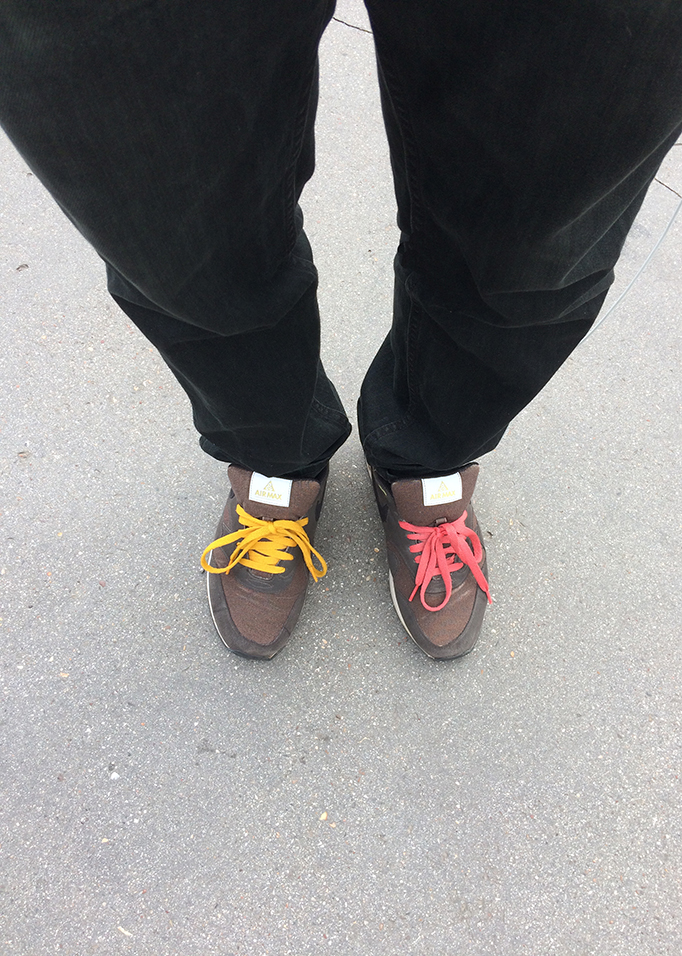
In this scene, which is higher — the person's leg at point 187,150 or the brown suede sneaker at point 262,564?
the person's leg at point 187,150

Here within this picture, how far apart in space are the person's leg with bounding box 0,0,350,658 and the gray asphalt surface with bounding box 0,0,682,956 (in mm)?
301

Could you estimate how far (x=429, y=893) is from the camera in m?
0.72

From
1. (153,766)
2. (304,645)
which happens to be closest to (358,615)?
(304,645)

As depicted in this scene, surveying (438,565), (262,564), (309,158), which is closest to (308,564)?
(262,564)

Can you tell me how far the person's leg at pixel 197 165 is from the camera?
38 cm

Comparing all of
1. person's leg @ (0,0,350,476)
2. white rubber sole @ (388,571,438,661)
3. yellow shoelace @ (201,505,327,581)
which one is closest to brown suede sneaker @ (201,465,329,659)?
yellow shoelace @ (201,505,327,581)

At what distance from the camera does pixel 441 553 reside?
2.86 feet

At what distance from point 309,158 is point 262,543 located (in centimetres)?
48

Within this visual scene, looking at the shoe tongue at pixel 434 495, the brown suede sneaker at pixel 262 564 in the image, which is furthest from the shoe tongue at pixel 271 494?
the shoe tongue at pixel 434 495

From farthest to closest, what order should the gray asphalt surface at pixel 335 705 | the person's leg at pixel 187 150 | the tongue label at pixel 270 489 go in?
1. the tongue label at pixel 270 489
2. the gray asphalt surface at pixel 335 705
3. the person's leg at pixel 187 150

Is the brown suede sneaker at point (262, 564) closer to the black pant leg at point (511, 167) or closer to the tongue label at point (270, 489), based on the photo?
the tongue label at point (270, 489)

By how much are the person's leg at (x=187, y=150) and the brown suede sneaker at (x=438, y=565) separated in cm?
29

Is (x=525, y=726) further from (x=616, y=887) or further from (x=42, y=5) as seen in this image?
(x=42, y=5)

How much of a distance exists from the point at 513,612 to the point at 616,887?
13.4 inches
